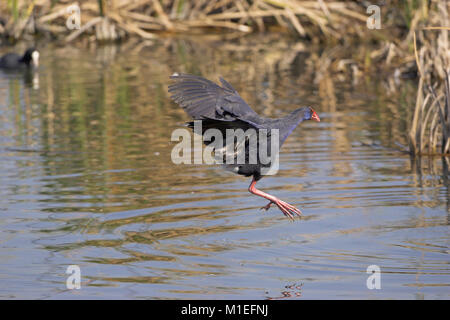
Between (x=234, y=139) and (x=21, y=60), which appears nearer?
(x=234, y=139)

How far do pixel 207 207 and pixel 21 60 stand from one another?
1063cm

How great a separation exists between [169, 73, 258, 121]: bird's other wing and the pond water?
0.99m

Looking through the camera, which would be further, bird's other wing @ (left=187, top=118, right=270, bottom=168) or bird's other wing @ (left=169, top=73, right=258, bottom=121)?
bird's other wing @ (left=169, top=73, right=258, bottom=121)

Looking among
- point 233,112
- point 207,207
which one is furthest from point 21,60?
point 233,112

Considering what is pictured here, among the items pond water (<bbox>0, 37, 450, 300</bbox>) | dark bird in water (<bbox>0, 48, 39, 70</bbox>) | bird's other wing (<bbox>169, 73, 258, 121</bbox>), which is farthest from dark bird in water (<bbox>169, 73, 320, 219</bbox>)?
dark bird in water (<bbox>0, 48, 39, 70</bbox>)

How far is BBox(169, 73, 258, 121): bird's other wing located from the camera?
621cm

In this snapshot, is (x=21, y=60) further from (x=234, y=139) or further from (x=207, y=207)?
(x=234, y=139)

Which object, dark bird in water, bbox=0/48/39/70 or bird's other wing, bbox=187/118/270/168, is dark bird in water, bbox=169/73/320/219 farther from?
dark bird in water, bbox=0/48/39/70

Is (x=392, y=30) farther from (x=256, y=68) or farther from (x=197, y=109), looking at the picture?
(x=197, y=109)

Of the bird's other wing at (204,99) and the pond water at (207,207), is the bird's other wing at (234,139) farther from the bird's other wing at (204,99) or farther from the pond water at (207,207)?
the pond water at (207,207)

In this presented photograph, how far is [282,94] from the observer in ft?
45.7

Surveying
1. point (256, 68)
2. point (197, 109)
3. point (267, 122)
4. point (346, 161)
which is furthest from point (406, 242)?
point (256, 68)

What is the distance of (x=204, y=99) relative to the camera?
632 cm

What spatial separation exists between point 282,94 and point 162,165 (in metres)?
5.23
